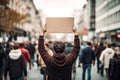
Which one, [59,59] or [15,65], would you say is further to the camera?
[15,65]

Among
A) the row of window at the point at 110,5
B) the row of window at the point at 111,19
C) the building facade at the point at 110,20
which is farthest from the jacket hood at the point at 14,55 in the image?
the row of window at the point at 111,19

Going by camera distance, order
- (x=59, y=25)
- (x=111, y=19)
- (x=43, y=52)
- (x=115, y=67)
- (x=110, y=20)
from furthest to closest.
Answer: (x=110, y=20)
(x=111, y=19)
(x=115, y=67)
(x=59, y=25)
(x=43, y=52)

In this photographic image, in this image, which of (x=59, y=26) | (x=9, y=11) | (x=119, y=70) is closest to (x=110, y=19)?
(x=9, y=11)

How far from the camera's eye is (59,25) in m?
6.55

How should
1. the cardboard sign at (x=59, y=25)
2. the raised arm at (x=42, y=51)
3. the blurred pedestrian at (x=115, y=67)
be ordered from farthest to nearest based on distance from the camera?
the blurred pedestrian at (x=115, y=67) < the cardboard sign at (x=59, y=25) < the raised arm at (x=42, y=51)

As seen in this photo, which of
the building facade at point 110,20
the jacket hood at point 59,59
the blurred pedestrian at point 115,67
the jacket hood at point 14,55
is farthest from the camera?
the building facade at point 110,20

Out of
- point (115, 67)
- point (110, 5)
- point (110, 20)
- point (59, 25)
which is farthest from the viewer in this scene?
point (110, 20)

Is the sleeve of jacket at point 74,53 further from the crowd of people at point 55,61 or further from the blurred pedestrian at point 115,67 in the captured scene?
the blurred pedestrian at point 115,67

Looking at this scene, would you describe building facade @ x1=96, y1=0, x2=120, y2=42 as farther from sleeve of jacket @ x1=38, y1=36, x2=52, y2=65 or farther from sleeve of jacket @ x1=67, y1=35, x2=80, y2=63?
sleeve of jacket @ x1=38, y1=36, x2=52, y2=65

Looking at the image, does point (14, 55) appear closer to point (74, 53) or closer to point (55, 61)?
point (74, 53)

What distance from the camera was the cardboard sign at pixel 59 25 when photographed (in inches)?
258

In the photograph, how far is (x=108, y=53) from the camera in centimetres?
1684

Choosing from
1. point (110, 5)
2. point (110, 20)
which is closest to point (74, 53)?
point (110, 5)

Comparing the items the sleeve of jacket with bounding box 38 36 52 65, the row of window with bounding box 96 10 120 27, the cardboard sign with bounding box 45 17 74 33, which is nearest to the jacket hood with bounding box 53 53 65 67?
the sleeve of jacket with bounding box 38 36 52 65
